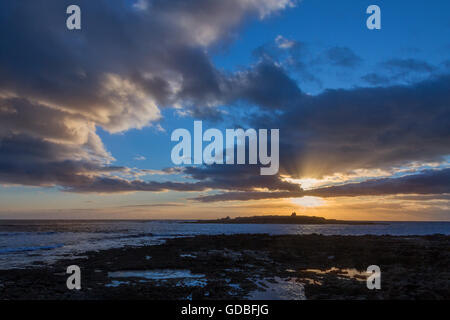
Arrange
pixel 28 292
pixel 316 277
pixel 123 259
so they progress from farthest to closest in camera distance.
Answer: pixel 123 259
pixel 316 277
pixel 28 292

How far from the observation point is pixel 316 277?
69.9 ft

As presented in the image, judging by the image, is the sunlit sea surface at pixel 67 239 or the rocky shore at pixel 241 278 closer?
the rocky shore at pixel 241 278

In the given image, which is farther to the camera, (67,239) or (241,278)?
(67,239)

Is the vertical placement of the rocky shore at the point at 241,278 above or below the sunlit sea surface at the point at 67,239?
above

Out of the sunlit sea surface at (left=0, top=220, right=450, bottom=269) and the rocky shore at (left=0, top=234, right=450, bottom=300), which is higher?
the rocky shore at (left=0, top=234, right=450, bottom=300)

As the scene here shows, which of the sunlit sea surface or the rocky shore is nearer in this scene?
the rocky shore

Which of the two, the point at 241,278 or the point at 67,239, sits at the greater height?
the point at 241,278

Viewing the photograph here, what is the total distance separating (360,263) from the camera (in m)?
27.2
